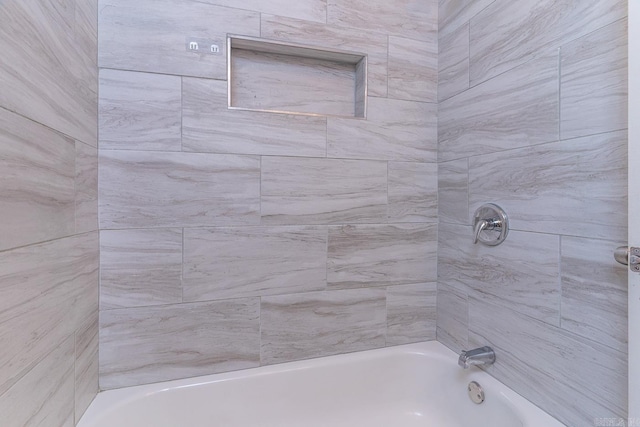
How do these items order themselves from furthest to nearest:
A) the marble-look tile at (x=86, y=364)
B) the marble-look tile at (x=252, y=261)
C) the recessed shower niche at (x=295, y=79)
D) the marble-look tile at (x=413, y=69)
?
the marble-look tile at (x=413, y=69), the recessed shower niche at (x=295, y=79), the marble-look tile at (x=252, y=261), the marble-look tile at (x=86, y=364)

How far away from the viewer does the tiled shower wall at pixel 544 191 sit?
89 centimetres

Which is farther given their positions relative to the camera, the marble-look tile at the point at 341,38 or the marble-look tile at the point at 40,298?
the marble-look tile at the point at 341,38

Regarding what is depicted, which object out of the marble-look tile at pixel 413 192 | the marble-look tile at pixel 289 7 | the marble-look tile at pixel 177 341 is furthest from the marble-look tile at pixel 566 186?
the marble-look tile at pixel 177 341

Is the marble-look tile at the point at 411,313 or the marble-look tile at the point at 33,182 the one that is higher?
the marble-look tile at the point at 33,182

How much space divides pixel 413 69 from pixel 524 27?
0.50 m

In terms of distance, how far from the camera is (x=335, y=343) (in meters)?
1.48

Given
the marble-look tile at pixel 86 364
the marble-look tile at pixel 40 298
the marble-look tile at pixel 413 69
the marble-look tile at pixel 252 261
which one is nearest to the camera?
the marble-look tile at pixel 40 298

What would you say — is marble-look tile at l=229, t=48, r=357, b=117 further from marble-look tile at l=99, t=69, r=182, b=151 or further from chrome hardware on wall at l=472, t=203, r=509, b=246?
chrome hardware on wall at l=472, t=203, r=509, b=246

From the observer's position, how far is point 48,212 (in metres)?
0.87

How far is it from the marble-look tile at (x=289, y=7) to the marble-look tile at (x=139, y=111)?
0.40 meters

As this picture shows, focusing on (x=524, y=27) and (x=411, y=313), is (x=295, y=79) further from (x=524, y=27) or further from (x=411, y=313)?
(x=411, y=313)

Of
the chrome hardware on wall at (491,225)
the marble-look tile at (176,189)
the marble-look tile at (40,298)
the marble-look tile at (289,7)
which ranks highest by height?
the marble-look tile at (289,7)

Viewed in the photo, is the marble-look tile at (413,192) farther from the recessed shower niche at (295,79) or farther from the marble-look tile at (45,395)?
the marble-look tile at (45,395)

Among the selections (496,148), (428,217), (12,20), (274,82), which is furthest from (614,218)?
(12,20)
